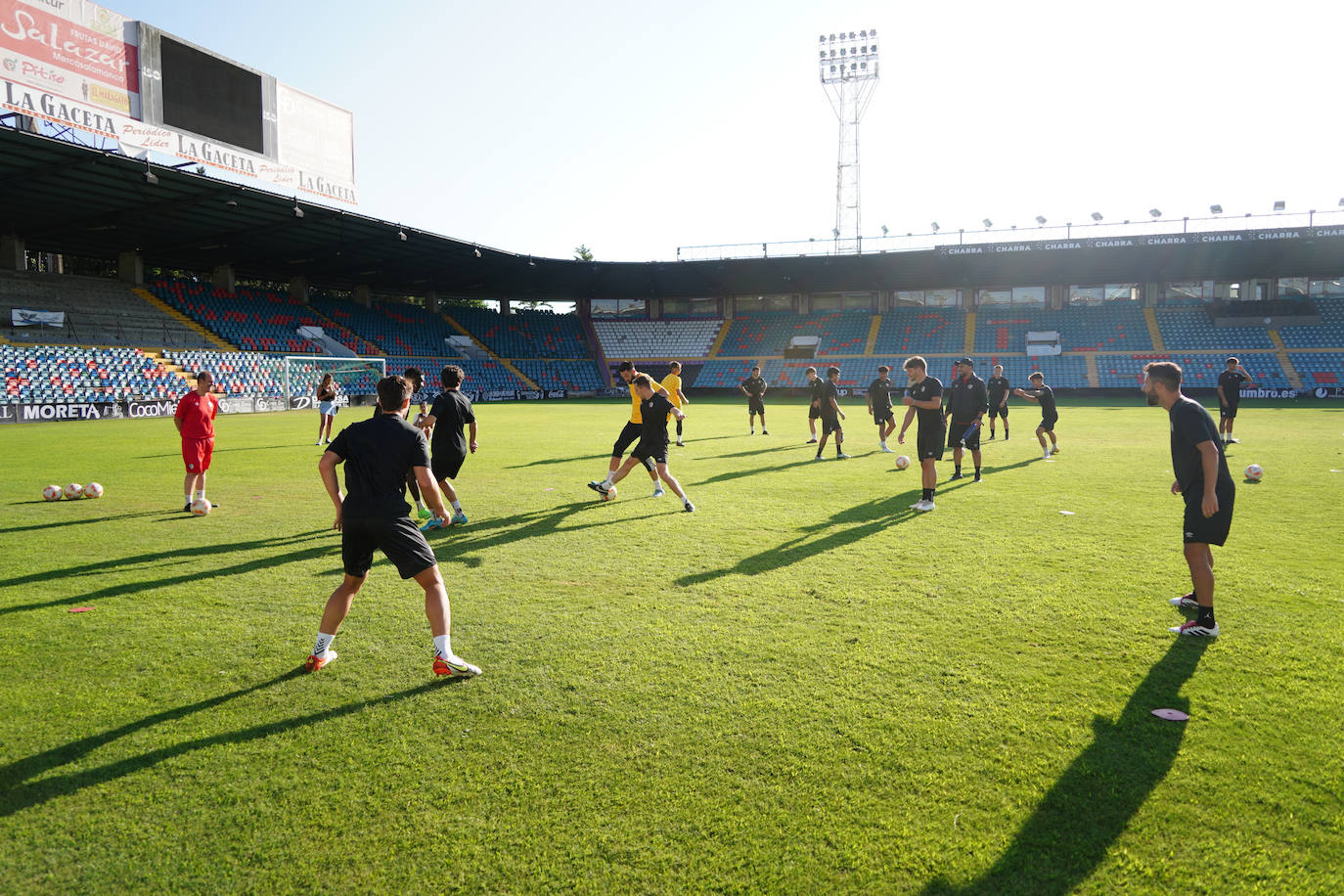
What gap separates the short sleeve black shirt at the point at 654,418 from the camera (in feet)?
31.8

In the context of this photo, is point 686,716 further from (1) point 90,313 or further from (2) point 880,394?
(1) point 90,313

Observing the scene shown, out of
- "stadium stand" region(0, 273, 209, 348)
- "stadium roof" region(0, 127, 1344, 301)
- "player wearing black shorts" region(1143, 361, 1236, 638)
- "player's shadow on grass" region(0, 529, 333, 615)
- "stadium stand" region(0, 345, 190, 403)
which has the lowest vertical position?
"player's shadow on grass" region(0, 529, 333, 615)

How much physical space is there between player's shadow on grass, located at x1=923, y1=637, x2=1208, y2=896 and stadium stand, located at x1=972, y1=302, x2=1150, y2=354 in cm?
5105

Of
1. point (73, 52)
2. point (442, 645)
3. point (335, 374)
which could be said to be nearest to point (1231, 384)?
point (442, 645)

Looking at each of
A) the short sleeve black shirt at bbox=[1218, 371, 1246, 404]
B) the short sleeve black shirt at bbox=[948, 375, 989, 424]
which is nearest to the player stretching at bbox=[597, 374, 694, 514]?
the short sleeve black shirt at bbox=[948, 375, 989, 424]

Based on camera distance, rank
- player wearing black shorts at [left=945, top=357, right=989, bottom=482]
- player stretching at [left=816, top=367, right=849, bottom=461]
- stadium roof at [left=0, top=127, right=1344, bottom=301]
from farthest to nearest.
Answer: stadium roof at [left=0, top=127, right=1344, bottom=301] → player stretching at [left=816, top=367, right=849, bottom=461] → player wearing black shorts at [left=945, top=357, right=989, bottom=482]

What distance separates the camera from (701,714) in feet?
13.2

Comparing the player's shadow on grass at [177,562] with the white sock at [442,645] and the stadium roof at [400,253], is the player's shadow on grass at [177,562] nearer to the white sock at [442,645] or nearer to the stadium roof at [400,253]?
the white sock at [442,645]

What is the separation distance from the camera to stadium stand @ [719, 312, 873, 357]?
180 ft

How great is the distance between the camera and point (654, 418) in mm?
9836

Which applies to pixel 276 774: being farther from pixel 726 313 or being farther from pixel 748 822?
pixel 726 313

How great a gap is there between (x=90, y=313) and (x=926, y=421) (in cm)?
4140

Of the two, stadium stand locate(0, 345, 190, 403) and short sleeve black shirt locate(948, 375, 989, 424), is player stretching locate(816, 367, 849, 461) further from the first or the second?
stadium stand locate(0, 345, 190, 403)

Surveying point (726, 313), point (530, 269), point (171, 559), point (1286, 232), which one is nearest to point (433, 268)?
point (530, 269)
